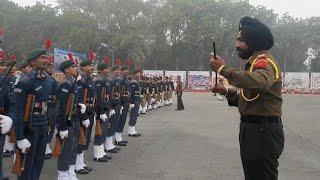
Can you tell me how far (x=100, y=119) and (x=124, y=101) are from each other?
224 cm

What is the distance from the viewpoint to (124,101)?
11.7m

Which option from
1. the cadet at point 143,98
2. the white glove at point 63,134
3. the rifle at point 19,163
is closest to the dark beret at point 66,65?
the white glove at point 63,134

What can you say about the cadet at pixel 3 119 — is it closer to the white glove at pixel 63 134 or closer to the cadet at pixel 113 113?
the white glove at pixel 63 134

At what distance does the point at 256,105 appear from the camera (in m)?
4.20

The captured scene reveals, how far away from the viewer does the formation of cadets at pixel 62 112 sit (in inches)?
234

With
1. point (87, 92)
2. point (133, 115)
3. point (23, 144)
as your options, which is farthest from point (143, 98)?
point (23, 144)

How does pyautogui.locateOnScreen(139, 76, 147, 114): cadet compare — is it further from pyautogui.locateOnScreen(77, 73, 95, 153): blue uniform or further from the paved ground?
pyautogui.locateOnScreen(77, 73, 95, 153): blue uniform

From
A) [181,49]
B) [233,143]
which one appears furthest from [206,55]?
[233,143]

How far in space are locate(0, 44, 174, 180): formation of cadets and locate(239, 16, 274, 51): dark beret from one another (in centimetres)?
255

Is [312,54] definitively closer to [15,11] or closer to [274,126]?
[15,11]

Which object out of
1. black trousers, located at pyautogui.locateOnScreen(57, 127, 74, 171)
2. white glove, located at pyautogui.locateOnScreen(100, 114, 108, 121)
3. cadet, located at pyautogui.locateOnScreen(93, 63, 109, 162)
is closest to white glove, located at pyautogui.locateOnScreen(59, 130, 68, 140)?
black trousers, located at pyautogui.locateOnScreen(57, 127, 74, 171)

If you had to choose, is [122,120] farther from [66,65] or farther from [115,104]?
[66,65]

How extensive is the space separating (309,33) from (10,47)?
38.2 m

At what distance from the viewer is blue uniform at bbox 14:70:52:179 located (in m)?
5.86
